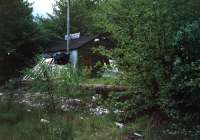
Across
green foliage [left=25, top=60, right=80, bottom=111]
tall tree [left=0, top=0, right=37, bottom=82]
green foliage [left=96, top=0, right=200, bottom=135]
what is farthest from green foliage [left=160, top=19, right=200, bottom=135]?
tall tree [left=0, top=0, right=37, bottom=82]

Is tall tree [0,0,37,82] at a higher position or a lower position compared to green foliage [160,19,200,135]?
higher

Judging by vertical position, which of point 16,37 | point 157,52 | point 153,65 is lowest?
point 153,65

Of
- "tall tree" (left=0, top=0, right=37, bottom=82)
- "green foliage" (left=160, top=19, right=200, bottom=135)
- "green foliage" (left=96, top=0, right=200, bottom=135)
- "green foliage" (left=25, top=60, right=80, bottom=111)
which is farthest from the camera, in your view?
"tall tree" (left=0, top=0, right=37, bottom=82)

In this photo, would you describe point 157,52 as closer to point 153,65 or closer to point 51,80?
point 153,65

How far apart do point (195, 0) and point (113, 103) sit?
3.37m

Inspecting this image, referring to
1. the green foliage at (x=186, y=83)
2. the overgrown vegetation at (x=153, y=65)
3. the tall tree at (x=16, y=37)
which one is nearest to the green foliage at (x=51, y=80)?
the overgrown vegetation at (x=153, y=65)

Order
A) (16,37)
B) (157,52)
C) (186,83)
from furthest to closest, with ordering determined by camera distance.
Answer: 1. (16,37)
2. (157,52)
3. (186,83)

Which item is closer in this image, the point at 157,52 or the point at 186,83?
the point at 186,83

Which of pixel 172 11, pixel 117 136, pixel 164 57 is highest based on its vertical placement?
pixel 172 11

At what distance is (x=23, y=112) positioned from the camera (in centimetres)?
1308

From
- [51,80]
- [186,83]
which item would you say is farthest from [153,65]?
[51,80]

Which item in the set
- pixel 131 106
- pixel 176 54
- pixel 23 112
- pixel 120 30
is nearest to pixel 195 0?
pixel 176 54

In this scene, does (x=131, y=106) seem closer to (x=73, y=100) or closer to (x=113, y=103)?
(x=113, y=103)

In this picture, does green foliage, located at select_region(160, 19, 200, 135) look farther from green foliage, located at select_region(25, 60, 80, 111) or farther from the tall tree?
the tall tree
